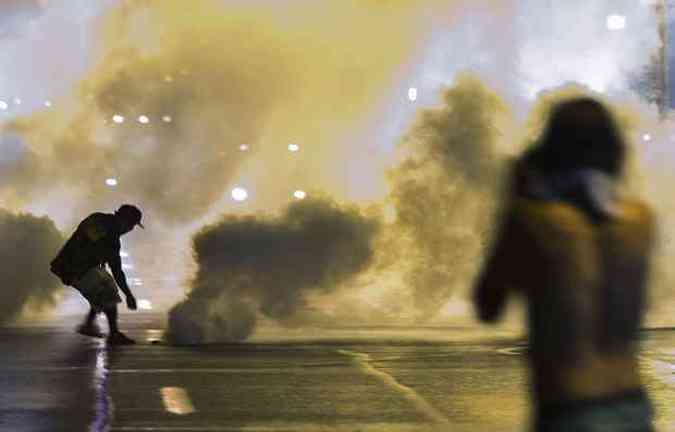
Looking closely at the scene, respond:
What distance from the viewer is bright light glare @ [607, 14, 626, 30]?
19.2 m

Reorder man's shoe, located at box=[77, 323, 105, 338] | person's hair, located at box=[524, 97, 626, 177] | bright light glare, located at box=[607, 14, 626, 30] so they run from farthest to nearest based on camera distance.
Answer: bright light glare, located at box=[607, 14, 626, 30], man's shoe, located at box=[77, 323, 105, 338], person's hair, located at box=[524, 97, 626, 177]

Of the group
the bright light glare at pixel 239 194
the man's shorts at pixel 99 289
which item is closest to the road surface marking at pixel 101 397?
the man's shorts at pixel 99 289

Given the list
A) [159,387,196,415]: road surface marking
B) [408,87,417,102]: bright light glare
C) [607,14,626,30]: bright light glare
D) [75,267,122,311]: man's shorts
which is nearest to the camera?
[159,387,196,415]: road surface marking

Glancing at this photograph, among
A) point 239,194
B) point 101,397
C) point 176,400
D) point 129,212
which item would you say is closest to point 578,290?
point 176,400

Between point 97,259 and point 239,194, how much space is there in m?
22.7

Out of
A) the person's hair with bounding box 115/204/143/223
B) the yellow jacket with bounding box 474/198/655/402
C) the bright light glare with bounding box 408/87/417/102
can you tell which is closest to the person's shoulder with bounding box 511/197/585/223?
the yellow jacket with bounding box 474/198/655/402

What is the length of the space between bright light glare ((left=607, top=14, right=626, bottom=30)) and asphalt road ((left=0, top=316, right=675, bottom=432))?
6841mm

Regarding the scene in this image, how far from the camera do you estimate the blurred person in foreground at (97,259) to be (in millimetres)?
12992

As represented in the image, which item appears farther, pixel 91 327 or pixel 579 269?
pixel 91 327

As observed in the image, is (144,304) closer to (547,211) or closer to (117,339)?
(117,339)

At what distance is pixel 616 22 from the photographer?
19359 mm

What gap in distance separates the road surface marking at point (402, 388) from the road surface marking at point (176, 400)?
1380 mm

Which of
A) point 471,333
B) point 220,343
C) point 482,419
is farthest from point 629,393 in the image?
point 471,333

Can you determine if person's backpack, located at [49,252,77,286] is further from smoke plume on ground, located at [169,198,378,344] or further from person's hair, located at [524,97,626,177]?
person's hair, located at [524,97,626,177]
